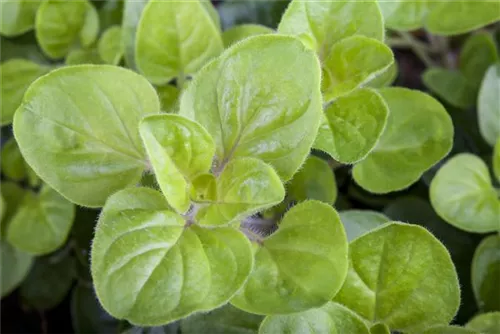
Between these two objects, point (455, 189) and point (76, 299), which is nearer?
point (455, 189)

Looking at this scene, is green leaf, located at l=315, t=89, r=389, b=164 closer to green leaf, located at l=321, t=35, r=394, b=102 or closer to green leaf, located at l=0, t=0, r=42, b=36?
green leaf, located at l=321, t=35, r=394, b=102

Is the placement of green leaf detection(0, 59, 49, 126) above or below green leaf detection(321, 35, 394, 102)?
below

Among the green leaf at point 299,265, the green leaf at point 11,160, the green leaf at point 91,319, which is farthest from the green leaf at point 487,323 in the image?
the green leaf at point 11,160

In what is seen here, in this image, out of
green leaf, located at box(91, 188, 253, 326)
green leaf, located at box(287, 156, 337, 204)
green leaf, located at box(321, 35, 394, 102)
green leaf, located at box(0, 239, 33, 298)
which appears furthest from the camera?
green leaf, located at box(0, 239, 33, 298)

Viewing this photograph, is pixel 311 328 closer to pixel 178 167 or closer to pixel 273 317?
pixel 273 317

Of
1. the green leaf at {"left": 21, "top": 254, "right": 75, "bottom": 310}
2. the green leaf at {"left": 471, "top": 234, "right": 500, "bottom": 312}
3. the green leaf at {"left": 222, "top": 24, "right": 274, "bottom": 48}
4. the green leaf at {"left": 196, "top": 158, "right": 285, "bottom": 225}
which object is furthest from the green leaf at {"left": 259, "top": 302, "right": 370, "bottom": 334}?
the green leaf at {"left": 21, "top": 254, "right": 75, "bottom": 310}

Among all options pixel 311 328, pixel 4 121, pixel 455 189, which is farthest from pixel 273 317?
pixel 4 121

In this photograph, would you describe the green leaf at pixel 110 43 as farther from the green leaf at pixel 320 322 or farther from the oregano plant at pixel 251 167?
the green leaf at pixel 320 322
